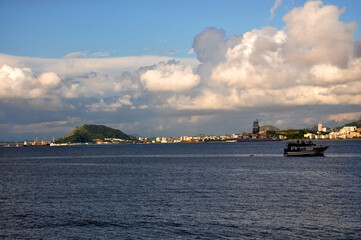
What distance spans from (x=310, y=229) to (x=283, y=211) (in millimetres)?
9112

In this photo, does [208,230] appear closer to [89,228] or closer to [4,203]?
[89,228]

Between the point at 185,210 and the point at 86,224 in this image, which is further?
the point at 185,210

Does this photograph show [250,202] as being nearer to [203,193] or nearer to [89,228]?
[203,193]

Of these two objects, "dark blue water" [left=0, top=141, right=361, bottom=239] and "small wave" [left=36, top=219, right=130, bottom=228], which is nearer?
"dark blue water" [left=0, top=141, right=361, bottom=239]

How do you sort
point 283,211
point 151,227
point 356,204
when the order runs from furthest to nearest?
point 356,204
point 283,211
point 151,227

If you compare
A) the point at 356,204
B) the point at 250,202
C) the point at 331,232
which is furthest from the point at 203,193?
the point at 331,232

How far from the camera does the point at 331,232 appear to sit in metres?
41.4

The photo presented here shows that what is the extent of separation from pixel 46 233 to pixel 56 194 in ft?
95.9

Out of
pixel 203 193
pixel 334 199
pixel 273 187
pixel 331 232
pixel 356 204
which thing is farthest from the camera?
pixel 273 187

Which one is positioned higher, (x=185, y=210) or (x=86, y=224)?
(x=185, y=210)

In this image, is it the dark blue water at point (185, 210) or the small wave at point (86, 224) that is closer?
the dark blue water at point (185, 210)

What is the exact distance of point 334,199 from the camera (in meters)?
60.5

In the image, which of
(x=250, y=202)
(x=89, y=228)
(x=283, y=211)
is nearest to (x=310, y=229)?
(x=283, y=211)

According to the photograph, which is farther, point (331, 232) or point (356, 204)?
point (356, 204)
